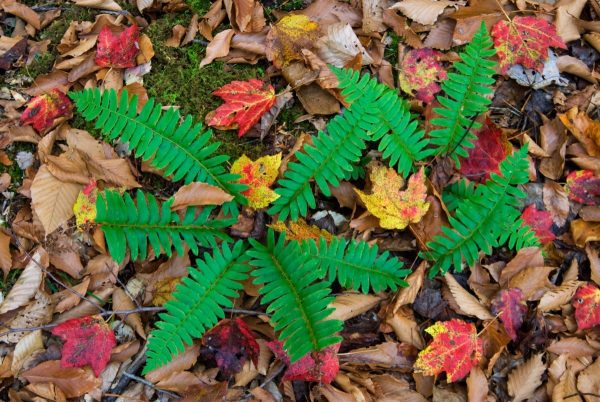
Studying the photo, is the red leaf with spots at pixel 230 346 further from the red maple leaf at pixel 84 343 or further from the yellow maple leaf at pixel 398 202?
the yellow maple leaf at pixel 398 202

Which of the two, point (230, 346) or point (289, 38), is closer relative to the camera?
point (230, 346)

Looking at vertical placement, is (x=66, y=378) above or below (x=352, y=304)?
below

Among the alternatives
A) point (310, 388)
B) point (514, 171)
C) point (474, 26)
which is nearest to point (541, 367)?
point (514, 171)

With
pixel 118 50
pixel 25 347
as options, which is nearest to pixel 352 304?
pixel 25 347

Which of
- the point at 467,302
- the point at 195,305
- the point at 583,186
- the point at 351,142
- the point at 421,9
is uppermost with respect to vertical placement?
the point at 421,9

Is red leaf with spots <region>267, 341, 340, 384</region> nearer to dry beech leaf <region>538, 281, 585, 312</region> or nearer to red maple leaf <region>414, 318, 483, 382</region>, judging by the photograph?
red maple leaf <region>414, 318, 483, 382</region>

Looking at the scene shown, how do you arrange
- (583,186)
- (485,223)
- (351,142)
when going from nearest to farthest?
(485,223) → (351,142) → (583,186)

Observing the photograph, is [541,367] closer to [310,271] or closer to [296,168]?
[310,271]

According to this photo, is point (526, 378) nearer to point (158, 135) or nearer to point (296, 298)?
point (296, 298)
